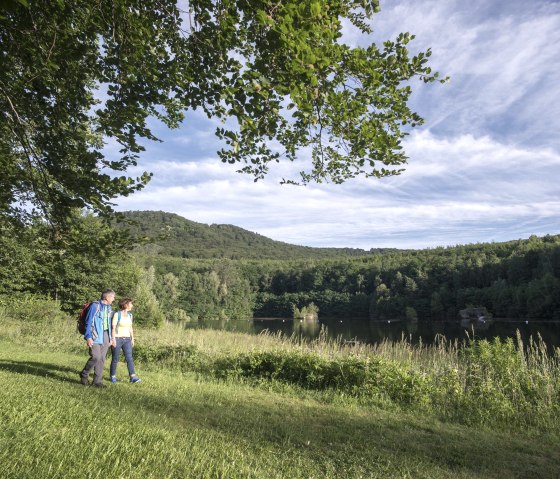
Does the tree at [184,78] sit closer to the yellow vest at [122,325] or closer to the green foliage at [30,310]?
the yellow vest at [122,325]

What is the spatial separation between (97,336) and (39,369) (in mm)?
1978

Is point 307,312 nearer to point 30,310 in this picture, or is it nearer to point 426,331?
point 426,331

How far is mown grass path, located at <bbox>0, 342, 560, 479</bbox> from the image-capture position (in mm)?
2989

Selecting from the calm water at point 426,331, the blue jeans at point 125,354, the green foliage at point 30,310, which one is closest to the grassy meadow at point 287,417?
the blue jeans at point 125,354

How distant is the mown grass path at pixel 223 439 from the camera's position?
9.81 ft

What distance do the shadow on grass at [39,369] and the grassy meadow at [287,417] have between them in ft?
0.07

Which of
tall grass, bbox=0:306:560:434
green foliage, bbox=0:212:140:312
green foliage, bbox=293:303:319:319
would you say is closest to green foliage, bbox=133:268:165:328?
tall grass, bbox=0:306:560:434

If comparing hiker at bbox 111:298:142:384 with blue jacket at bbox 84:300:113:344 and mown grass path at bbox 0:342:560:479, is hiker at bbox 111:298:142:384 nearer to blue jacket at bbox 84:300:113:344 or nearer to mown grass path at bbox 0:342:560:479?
blue jacket at bbox 84:300:113:344

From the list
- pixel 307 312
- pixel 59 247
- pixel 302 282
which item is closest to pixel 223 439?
pixel 59 247

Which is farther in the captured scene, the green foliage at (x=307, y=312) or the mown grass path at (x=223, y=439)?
the green foliage at (x=307, y=312)

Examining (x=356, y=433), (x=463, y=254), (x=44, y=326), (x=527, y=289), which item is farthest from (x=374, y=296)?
(x=356, y=433)

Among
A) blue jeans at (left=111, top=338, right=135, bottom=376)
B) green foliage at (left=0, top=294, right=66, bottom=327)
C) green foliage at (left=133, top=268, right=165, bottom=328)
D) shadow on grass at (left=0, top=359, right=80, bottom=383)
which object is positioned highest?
blue jeans at (left=111, top=338, right=135, bottom=376)

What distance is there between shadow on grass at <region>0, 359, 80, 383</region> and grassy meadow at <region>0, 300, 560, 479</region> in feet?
0.07

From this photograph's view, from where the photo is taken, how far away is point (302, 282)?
130 m
